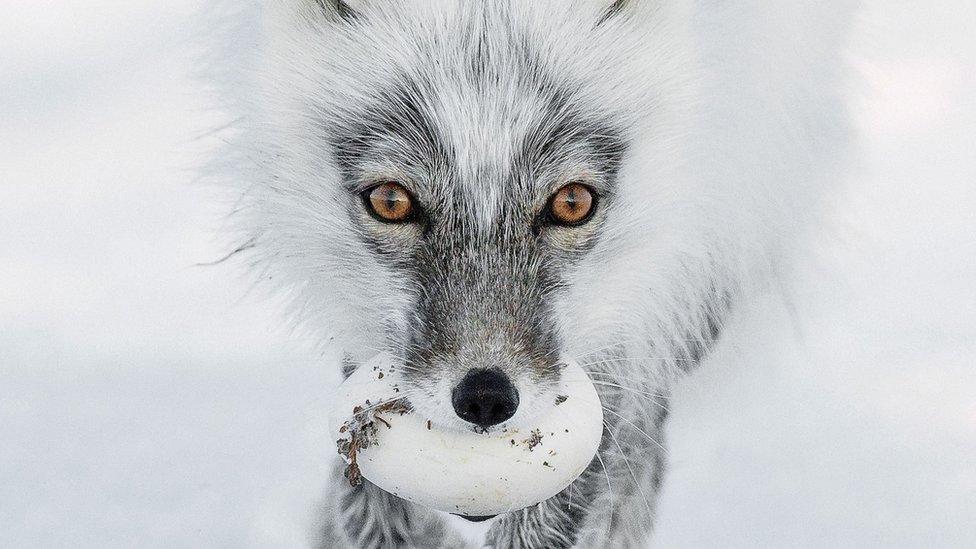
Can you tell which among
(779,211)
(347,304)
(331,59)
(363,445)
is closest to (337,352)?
(347,304)

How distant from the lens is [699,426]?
18.2 feet

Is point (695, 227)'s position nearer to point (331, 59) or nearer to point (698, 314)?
point (698, 314)

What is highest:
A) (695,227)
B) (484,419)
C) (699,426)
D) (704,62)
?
(704,62)

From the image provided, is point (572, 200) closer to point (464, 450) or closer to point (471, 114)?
point (471, 114)

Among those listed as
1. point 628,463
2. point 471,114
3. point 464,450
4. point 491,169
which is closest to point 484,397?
point 464,450

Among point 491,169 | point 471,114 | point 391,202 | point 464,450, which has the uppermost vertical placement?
point 471,114

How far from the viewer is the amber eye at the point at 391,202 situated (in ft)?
11.2

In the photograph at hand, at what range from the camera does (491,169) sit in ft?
10.9

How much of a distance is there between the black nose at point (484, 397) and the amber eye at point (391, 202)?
21.1 inches

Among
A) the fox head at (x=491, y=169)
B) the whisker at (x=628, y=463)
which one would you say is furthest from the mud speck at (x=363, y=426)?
the whisker at (x=628, y=463)

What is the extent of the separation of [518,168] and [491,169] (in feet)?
0.27

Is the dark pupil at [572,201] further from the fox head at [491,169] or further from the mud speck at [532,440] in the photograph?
the mud speck at [532,440]

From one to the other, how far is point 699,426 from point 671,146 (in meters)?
2.15

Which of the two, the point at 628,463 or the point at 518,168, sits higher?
the point at 518,168
